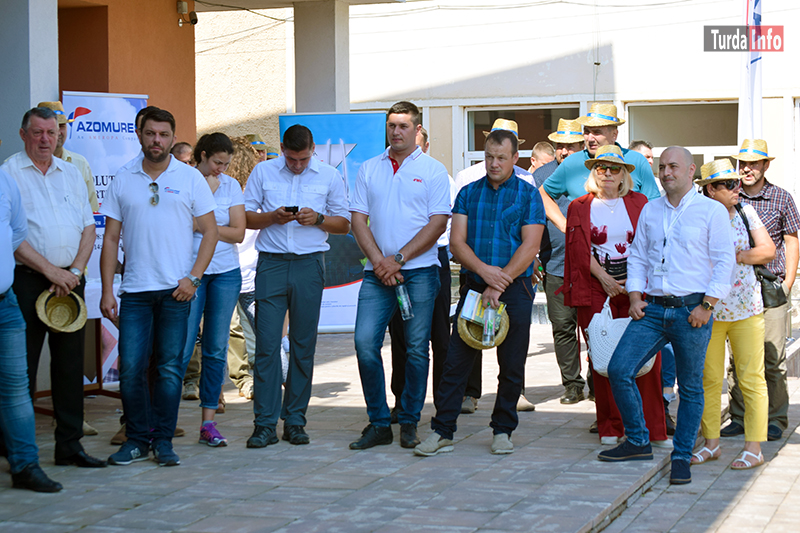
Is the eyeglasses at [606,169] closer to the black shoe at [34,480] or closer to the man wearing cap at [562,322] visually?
the man wearing cap at [562,322]

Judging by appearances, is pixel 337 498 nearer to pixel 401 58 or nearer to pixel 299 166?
pixel 299 166

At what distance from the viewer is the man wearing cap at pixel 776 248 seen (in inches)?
243

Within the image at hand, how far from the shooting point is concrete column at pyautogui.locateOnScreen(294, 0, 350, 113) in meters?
10.4

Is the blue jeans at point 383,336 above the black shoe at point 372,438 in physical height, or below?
above

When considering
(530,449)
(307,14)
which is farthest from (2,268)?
(307,14)

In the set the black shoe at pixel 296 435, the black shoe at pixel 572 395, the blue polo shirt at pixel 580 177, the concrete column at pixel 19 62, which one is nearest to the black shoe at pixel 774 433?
the black shoe at pixel 572 395

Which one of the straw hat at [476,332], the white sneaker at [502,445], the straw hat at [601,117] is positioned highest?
the straw hat at [601,117]

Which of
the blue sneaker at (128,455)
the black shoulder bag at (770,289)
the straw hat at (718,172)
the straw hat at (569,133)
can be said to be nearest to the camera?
the blue sneaker at (128,455)

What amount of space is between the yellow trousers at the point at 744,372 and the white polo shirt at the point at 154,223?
9.91 feet

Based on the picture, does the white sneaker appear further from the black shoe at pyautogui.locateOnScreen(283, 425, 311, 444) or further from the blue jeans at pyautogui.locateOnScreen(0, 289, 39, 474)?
the blue jeans at pyautogui.locateOnScreen(0, 289, 39, 474)

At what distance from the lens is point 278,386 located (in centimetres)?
592

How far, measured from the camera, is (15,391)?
4.83m

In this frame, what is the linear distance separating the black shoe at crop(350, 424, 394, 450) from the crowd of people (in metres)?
0.01

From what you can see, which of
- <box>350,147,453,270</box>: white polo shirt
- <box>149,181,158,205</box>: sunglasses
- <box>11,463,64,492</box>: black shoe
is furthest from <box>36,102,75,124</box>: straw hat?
<box>11,463,64,492</box>: black shoe
